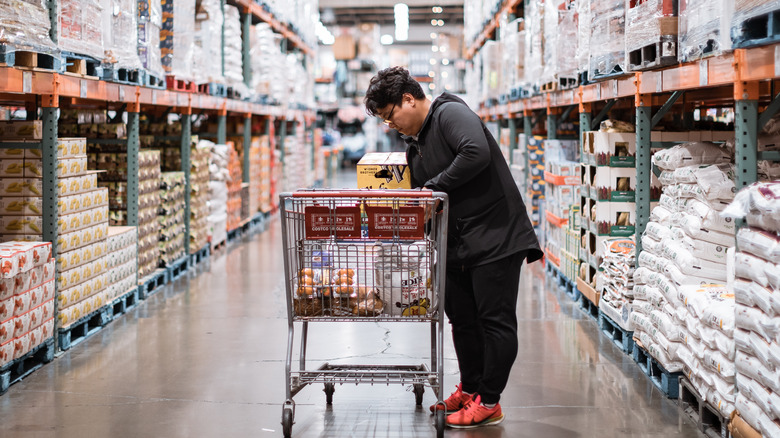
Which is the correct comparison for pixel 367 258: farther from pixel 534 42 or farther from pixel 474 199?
pixel 534 42

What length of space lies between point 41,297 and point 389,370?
2450 mm

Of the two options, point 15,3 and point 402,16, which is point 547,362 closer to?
point 15,3

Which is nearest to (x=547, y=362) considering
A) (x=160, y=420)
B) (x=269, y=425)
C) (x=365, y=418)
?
(x=365, y=418)

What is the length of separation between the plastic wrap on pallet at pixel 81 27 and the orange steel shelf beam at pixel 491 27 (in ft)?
20.9

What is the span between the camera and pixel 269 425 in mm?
4457

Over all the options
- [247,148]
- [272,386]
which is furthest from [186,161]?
[272,386]

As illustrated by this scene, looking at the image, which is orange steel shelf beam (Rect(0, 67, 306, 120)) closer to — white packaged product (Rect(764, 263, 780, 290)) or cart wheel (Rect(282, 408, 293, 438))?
cart wheel (Rect(282, 408, 293, 438))

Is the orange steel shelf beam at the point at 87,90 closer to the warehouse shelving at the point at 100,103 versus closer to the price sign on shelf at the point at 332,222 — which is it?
the warehouse shelving at the point at 100,103

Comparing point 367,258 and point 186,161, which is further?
point 186,161

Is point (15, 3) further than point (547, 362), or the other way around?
point (547, 362)

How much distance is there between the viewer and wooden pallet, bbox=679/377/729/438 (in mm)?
4086

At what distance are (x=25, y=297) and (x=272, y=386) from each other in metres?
1.57

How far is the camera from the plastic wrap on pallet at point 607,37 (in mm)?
5922

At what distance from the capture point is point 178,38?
28.9 feet
